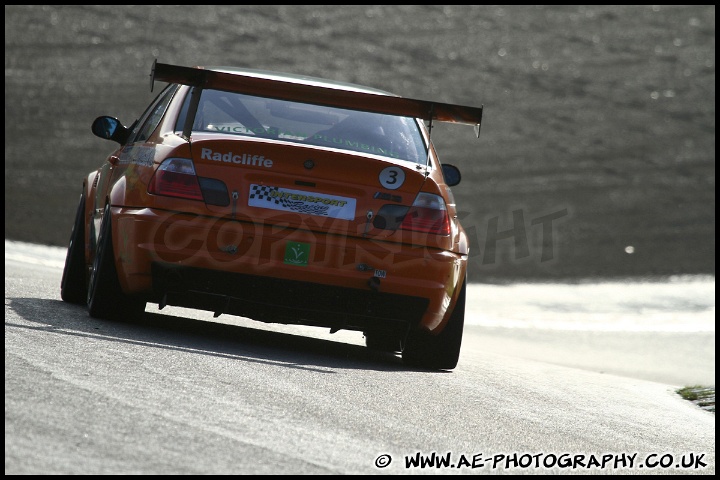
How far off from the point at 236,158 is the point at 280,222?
0.39 metres

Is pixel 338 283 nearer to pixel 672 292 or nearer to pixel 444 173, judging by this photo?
pixel 444 173

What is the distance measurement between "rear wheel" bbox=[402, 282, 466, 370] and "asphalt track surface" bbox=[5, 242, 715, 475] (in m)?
0.20

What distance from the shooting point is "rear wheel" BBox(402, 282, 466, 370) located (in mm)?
7281

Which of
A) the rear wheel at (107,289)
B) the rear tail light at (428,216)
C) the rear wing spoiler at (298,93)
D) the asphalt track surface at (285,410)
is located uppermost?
the rear wing spoiler at (298,93)

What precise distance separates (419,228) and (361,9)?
29573 millimetres

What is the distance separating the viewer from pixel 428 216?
22.9ft

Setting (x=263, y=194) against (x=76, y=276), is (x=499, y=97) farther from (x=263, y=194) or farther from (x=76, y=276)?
(x=263, y=194)

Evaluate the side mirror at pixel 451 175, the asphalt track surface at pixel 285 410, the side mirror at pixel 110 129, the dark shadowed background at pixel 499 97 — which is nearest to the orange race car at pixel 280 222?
the asphalt track surface at pixel 285 410

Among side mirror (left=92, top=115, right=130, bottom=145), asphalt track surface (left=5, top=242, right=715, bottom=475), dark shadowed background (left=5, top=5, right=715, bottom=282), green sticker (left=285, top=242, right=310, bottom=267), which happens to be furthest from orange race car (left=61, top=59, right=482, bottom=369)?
dark shadowed background (left=5, top=5, right=715, bottom=282)

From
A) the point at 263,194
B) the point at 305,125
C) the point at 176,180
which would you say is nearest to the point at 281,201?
the point at 263,194

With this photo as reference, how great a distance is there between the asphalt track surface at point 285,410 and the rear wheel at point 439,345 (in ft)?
0.67

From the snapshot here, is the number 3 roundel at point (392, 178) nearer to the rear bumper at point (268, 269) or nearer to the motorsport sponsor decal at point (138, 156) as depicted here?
→ the rear bumper at point (268, 269)

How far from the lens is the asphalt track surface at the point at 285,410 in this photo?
4.41m

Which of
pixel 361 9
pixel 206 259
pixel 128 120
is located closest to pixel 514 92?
pixel 361 9
